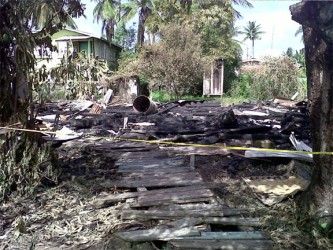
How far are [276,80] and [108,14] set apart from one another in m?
19.0

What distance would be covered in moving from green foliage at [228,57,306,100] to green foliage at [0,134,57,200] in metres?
19.5

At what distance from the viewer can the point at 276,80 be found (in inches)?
934

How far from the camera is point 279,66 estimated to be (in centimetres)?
2328

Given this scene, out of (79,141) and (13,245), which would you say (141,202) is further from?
(79,141)

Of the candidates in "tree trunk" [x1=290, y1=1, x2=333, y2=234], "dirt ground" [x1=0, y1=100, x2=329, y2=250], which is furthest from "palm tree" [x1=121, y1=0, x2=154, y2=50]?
"tree trunk" [x1=290, y1=1, x2=333, y2=234]

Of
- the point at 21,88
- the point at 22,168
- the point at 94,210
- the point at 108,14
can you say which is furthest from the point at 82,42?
the point at 94,210

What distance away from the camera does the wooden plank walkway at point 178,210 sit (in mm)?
3529

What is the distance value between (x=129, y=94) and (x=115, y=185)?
1864 centimetres

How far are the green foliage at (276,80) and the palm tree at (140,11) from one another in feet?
39.7

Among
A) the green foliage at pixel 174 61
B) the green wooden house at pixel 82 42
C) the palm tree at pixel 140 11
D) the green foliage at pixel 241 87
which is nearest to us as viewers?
the green foliage at pixel 174 61

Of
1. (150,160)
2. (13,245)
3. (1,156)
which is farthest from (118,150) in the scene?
(13,245)

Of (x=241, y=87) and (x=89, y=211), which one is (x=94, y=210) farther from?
(x=241, y=87)

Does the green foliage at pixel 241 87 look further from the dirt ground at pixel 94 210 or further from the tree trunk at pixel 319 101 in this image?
the tree trunk at pixel 319 101

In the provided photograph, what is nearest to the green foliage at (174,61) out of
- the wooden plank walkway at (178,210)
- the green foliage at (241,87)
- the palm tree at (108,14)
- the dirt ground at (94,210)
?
the green foliage at (241,87)
